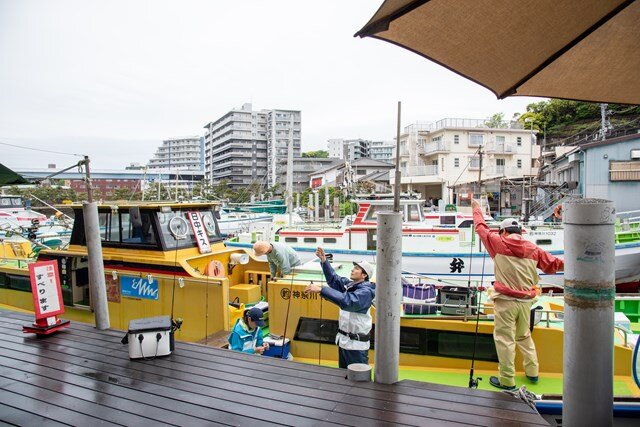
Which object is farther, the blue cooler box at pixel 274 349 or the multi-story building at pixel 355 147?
the multi-story building at pixel 355 147

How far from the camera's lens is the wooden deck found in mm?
2926

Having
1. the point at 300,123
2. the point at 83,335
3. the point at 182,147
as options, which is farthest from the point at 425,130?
the point at 182,147

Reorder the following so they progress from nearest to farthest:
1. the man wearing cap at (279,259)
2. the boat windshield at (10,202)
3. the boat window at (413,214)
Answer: the man wearing cap at (279,259)
the boat window at (413,214)
the boat windshield at (10,202)

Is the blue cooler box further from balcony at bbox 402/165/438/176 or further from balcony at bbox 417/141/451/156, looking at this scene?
balcony at bbox 417/141/451/156

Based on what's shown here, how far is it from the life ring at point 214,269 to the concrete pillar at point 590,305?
5.42 metres

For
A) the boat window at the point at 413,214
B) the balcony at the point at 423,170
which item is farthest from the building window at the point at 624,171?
the balcony at the point at 423,170

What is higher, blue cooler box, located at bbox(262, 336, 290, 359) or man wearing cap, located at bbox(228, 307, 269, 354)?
man wearing cap, located at bbox(228, 307, 269, 354)

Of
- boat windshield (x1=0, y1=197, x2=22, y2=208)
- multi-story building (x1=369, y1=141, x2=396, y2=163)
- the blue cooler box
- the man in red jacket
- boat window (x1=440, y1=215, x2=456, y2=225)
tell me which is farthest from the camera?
multi-story building (x1=369, y1=141, x2=396, y2=163)

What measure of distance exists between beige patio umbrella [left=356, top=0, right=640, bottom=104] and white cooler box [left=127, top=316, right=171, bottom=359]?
3442 mm

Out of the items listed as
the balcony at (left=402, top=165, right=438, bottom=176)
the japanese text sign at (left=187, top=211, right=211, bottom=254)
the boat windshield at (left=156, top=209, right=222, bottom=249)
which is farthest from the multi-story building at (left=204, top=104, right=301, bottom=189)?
the boat windshield at (left=156, top=209, right=222, bottom=249)

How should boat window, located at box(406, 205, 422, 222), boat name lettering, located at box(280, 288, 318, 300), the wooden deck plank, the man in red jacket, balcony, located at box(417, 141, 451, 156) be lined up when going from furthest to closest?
balcony, located at box(417, 141, 451, 156) < boat window, located at box(406, 205, 422, 222) < boat name lettering, located at box(280, 288, 318, 300) < the man in red jacket < the wooden deck plank

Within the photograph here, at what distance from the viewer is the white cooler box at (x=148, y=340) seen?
4039 millimetres

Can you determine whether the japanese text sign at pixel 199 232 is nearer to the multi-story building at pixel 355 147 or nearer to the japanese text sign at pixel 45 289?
the japanese text sign at pixel 45 289

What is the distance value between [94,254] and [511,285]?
193 inches
